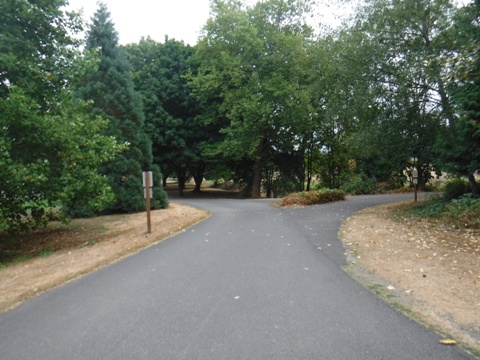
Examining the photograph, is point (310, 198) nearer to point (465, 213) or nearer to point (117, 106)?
point (465, 213)

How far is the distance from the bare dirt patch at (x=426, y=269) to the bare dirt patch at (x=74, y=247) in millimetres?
4824

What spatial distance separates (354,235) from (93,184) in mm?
7389

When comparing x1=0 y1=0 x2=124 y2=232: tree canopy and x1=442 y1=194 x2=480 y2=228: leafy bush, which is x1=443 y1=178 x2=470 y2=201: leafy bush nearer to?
x1=442 y1=194 x2=480 y2=228: leafy bush

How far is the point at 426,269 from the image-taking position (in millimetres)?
5688

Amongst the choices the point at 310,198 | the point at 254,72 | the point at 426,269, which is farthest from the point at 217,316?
the point at 254,72

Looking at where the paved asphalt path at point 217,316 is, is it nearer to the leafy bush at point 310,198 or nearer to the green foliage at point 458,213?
the green foliage at point 458,213

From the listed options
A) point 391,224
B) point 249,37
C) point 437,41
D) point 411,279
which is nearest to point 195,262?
point 411,279

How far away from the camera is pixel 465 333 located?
337 centimetres

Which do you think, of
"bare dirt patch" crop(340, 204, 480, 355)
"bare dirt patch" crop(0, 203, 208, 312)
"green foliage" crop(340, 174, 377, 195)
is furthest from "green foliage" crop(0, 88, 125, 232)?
"green foliage" crop(340, 174, 377, 195)

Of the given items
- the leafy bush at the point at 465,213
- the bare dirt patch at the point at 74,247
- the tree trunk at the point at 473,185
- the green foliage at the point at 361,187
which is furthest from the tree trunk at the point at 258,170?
the leafy bush at the point at 465,213

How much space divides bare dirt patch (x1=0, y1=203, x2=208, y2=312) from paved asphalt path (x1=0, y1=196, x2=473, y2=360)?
0.54 metres

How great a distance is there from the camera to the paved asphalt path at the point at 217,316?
10.3 ft

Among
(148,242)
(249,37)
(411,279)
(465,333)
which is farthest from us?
(249,37)

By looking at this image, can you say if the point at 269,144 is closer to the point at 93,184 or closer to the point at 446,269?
the point at 93,184
